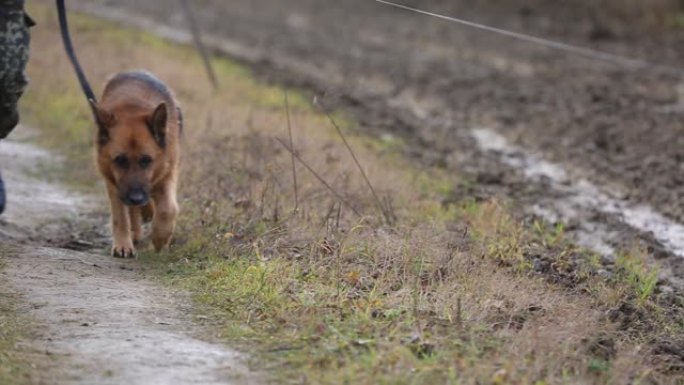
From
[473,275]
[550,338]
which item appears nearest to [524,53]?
[473,275]

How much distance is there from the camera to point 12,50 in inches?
293

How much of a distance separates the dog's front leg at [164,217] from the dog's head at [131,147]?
235mm

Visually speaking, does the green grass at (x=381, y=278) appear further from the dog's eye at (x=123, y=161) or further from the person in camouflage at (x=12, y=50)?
the person in camouflage at (x=12, y=50)

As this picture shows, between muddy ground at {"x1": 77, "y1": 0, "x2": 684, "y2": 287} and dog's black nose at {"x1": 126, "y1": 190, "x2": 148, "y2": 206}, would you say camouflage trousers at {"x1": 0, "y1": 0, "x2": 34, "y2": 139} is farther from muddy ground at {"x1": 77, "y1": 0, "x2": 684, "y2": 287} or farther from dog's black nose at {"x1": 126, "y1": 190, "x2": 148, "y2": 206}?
muddy ground at {"x1": 77, "y1": 0, "x2": 684, "y2": 287}

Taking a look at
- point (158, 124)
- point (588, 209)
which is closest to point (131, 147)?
point (158, 124)

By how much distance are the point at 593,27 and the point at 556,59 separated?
9.79ft

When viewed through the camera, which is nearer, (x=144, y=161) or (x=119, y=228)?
(x=144, y=161)

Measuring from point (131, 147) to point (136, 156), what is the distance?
6 centimetres

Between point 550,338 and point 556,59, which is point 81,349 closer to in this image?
point 550,338

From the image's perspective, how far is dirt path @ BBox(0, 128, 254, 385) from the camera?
568cm

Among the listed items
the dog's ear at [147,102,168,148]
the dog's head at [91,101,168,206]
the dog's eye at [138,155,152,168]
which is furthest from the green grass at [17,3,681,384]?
the dog's ear at [147,102,168,148]

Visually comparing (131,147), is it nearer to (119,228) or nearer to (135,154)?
(135,154)

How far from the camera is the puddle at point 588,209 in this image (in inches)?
378

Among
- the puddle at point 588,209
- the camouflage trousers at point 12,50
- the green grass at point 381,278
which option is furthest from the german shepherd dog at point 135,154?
the puddle at point 588,209
